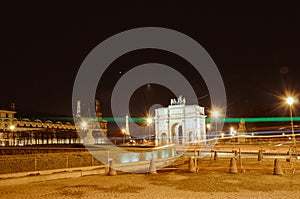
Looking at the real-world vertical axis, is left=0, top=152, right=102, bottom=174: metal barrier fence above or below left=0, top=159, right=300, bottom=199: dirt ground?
above

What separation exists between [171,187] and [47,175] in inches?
247

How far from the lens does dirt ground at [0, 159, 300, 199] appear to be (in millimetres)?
10938

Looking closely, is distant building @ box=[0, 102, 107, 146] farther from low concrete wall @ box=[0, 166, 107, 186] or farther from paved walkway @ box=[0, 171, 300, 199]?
paved walkway @ box=[0, 171, 300, 199]

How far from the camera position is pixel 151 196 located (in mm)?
10773

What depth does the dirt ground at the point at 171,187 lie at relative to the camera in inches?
431

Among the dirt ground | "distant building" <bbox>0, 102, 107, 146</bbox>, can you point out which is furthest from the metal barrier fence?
"distant building" <bbox>0, 102, 107, 146</bbox>

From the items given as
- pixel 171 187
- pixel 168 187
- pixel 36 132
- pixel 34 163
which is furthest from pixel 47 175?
pixel 36 132

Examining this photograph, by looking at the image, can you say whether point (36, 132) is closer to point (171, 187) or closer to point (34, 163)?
point (34, 163)

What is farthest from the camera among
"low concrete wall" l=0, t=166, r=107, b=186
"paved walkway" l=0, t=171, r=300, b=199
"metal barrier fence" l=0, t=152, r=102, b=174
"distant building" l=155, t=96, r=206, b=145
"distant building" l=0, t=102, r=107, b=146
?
"distant building" l=155, t=96, r=206, b=145

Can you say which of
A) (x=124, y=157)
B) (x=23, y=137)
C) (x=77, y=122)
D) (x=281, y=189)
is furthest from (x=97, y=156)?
(x=77, y=122)

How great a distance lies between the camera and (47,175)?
49.1 feet

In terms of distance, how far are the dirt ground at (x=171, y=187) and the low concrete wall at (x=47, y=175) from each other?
567mm

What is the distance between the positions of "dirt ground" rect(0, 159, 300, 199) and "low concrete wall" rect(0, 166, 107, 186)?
567 mm

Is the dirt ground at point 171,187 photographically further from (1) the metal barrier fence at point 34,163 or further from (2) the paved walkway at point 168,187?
(1) the metal barrier fence at point 34,163
